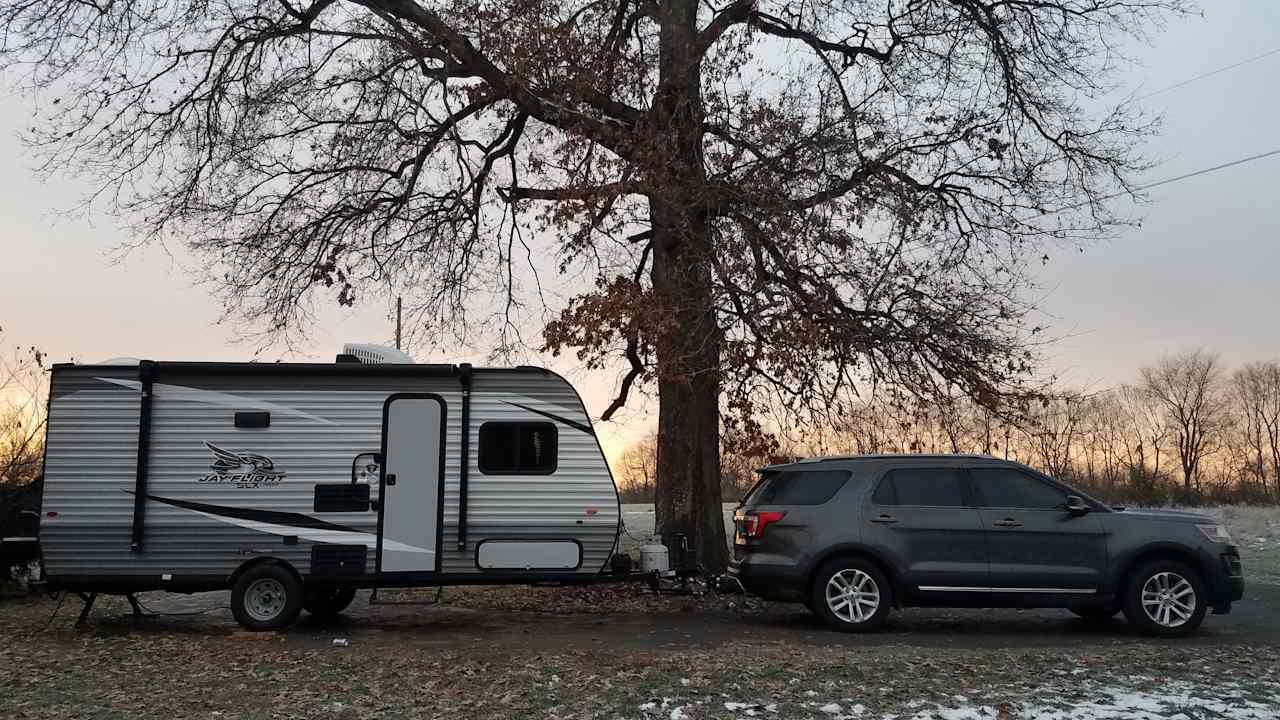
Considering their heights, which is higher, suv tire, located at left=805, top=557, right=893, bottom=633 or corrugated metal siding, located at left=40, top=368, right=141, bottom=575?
corrugated metal siding, located at left=40, top=368, right=141, bottom=575

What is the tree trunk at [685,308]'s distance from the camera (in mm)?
12320

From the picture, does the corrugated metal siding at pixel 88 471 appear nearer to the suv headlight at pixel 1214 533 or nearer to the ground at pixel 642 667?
the ground at pixel 642 667

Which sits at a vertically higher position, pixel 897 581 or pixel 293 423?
pixel 293 423

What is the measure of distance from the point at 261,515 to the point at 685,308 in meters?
5.39

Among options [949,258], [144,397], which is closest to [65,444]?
[144,397]

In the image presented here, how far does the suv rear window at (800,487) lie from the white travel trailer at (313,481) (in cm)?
169

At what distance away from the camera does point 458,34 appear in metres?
14.0

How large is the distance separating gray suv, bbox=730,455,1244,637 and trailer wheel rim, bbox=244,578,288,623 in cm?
521

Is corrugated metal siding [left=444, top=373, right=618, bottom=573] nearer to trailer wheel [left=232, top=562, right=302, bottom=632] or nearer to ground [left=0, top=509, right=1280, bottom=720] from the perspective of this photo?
ground [left=0, top=509, right=1280, bottom=720]

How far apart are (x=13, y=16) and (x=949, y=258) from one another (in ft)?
42.9

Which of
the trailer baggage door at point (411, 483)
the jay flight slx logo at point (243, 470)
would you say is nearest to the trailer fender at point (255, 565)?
the jay flight slx logo at point (243, 470)

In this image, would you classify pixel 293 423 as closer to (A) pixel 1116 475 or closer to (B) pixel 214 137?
(B) pixel 214 137

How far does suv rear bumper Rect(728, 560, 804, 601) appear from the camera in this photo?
34.4ft

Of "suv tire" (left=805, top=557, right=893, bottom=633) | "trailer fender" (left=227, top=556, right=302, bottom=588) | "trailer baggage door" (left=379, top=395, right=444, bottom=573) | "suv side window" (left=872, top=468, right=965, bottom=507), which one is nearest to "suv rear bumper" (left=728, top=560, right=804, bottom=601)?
"suv tire" (left=805, top=557, right=893, bottom=633)
